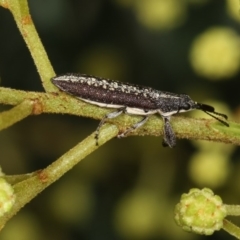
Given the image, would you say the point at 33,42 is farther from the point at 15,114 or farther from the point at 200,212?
the point at 200,212

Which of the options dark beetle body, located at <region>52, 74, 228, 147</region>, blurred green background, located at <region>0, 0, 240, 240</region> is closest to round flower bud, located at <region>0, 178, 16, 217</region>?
dark beetle body, located at <region>52, 74, 228, 147</region>

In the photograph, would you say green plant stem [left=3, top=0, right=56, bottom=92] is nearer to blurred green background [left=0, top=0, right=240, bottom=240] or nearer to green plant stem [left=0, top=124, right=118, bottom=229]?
green plant stem [left=0, top=124, right=118, bottom=229]

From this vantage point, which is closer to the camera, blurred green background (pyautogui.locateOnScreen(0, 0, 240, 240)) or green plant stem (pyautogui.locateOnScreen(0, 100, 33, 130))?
green plant stem (pyautogui.locateOnScreen(0, 100, 33, 130))

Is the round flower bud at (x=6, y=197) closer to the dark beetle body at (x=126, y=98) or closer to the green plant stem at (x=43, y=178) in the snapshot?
the green plant stem at (x=43, y=178)

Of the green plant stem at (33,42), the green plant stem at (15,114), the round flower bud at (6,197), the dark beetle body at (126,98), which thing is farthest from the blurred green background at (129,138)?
the round flower bud at (6,197)

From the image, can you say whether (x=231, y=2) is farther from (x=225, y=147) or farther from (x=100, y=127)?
(x=100, y=127)

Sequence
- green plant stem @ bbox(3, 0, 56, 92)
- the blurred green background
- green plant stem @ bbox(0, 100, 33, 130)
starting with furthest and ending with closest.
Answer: the blurred green background
green plant stem @ bbox(3, 0, 56, 92)
green plant stem @ bbox(0, 100, 33, 130)
